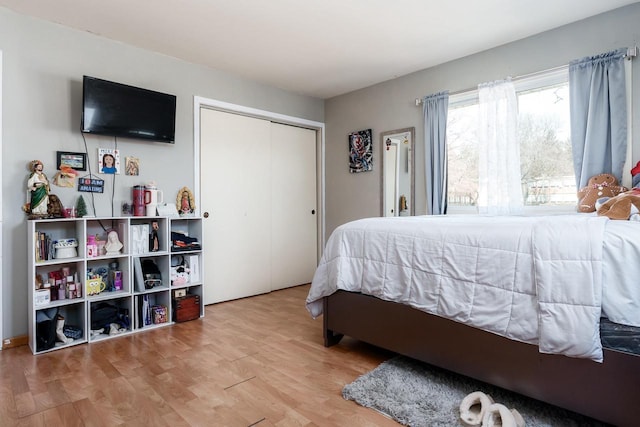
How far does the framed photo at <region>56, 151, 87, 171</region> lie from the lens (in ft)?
9.00

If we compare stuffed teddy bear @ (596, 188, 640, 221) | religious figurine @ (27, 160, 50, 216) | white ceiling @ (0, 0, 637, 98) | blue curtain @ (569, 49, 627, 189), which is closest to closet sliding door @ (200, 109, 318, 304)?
white ceiling @ (0, 0, 637, 98)

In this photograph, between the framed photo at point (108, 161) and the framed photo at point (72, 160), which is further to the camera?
the framed photo at point (108, 161)

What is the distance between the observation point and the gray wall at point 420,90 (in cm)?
262

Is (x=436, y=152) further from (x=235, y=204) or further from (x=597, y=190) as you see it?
(x=235, y=204)

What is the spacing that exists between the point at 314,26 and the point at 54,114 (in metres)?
2.17

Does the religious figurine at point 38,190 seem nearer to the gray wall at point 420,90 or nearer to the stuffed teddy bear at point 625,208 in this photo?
the gray wall at point 420,90

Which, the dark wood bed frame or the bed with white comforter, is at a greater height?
the bed with white comforter

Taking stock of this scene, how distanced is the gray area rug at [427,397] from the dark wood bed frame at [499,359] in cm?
13

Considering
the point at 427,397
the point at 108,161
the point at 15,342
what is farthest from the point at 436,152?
the point at 15,342

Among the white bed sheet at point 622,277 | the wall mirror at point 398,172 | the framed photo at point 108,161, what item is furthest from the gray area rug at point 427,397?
the framed photo at point 108,161

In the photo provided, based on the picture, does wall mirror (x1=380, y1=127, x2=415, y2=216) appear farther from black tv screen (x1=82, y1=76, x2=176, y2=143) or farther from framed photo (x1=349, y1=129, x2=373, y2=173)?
black tv screen (x1=82, y1=76, x2=176, y2=143)

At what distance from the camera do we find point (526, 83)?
307 centimetres

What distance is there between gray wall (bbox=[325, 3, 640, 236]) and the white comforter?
1723 millimetres

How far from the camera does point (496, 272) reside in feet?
5.39
